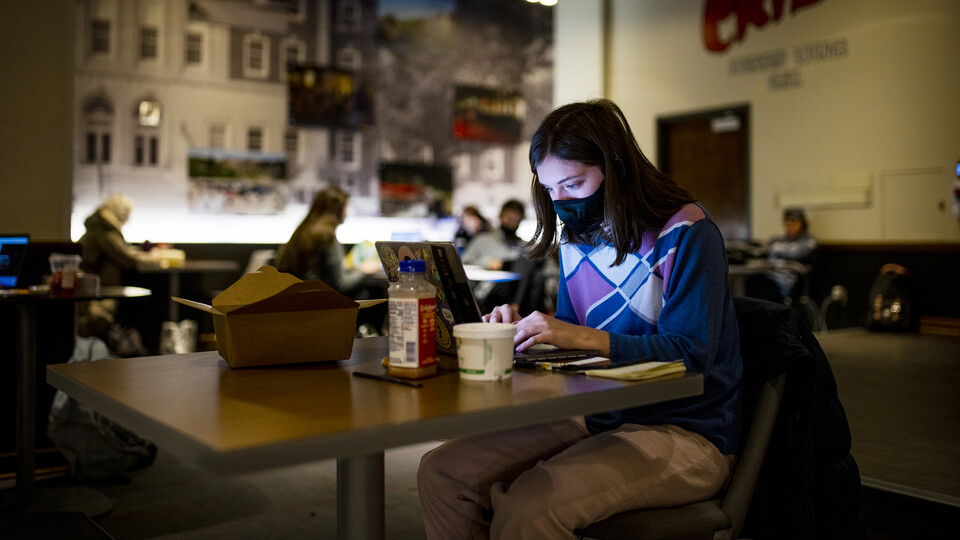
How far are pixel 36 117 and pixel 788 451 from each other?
381cm

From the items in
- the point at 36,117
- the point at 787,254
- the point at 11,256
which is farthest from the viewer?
the point at 787,254

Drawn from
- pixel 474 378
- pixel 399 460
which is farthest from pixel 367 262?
pixel 474 378

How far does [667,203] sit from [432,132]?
26.6 feet

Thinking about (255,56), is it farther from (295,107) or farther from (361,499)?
(361,499)

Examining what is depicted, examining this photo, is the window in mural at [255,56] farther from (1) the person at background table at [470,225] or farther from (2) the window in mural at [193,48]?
(1) the person at background table at [470,225]

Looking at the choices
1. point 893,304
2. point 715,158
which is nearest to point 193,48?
point 715,158

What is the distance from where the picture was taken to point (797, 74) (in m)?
8.30

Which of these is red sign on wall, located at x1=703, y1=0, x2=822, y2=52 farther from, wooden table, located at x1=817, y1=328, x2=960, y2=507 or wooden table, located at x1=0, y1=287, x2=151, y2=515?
wooden table, located at x1=0, y1=287, x2=151, y2=515

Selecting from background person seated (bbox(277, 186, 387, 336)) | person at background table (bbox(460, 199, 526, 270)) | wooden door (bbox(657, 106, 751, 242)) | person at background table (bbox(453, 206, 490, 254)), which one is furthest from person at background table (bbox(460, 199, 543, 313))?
wooden door (bbox(657, 106, 751, 242))

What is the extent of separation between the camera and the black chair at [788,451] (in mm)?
1606

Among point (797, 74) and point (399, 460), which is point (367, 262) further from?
point (797, 74)

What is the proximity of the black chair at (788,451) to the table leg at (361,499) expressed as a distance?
607mm

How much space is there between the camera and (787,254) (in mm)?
7781

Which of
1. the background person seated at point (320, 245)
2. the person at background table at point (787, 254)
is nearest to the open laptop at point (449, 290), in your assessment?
the background person seated at point (320, 245)
